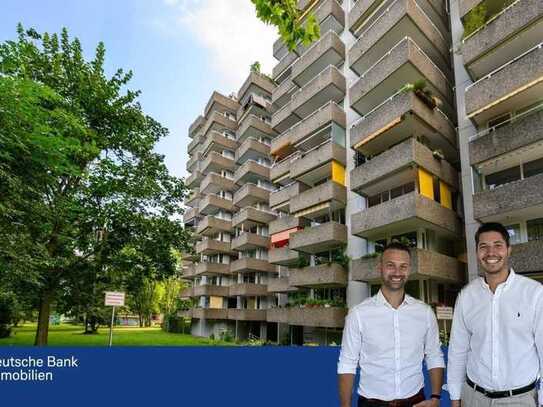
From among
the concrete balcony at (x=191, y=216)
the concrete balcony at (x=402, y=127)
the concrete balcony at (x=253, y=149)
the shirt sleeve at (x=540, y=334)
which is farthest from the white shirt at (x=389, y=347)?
the concrete balcony at (x=191, y=216)

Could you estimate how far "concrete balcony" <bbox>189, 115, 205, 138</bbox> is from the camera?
57.0 m

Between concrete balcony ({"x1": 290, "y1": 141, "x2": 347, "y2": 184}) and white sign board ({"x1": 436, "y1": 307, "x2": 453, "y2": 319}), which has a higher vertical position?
concrete balcony ({"x1": 290, "y1": 141, "x2": 347, "y2": 184})

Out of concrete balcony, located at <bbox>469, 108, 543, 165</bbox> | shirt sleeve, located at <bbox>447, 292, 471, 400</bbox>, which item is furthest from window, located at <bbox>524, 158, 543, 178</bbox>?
shirt sleeve, located at <bbox>447, 292, 471, 400</bbox>

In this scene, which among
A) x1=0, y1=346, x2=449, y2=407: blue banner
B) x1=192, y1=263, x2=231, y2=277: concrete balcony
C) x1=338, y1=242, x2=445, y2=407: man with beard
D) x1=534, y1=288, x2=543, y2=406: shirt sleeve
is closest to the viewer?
x1=534, y1=288, x2=543, y2=406: shirt sleeve

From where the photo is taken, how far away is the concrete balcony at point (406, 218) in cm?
1805

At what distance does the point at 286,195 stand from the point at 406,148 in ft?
41.4

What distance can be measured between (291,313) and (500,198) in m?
13.6

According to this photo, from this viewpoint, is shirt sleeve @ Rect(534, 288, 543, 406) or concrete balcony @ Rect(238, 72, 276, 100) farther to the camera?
concrete balcony @ Rect(238, 72, 276, 100)

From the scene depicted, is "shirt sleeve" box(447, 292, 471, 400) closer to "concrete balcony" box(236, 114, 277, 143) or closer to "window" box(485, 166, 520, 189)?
"window" box(485, 166, 520, 189)

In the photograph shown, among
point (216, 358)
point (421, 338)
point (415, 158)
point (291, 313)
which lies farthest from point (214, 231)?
point (421, 338)

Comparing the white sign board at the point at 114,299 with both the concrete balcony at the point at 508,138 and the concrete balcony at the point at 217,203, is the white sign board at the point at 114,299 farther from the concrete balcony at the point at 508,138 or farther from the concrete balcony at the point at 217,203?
the concrete balcony at the point at 217,203

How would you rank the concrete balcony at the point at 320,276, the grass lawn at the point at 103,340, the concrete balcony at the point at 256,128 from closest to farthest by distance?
the concrete balcony at the point at 320,276 → the grass lawn at the point at 103,340 → the concrete balcony at the point at 256,128

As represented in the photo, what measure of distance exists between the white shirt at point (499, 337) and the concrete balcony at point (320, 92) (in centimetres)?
2418

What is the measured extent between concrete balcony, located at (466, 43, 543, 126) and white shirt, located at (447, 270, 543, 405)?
15312 millimetres
